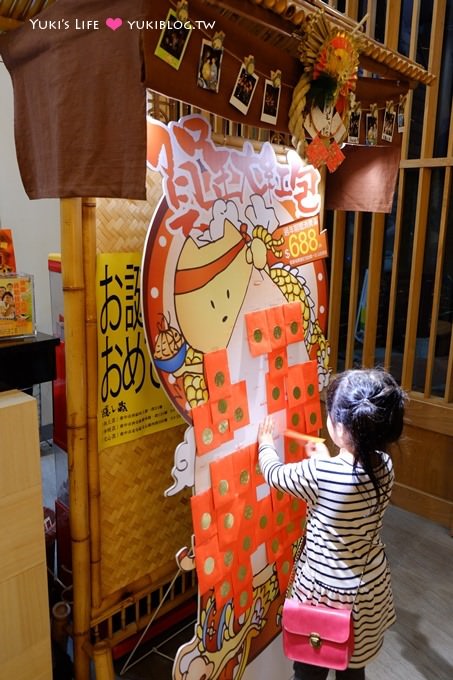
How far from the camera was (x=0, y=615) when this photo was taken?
4.82ft

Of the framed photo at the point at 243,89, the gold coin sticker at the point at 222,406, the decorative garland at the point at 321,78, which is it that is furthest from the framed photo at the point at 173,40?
the gold coin sticker at the point at 222,406

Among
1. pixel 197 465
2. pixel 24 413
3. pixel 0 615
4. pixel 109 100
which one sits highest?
pixel 109 100

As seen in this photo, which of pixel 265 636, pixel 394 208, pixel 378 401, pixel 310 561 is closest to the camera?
pixel 378 401

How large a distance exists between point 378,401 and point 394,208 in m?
2.17

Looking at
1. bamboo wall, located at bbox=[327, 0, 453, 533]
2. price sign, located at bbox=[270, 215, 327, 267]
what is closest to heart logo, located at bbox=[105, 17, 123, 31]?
price sign, located at bbox=[270, 215, 327, 267]

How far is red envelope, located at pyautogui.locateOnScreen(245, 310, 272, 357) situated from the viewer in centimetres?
171

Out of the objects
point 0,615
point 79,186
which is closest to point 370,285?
point 79,186

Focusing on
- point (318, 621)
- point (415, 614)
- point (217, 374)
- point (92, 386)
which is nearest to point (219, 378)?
point (217, 374)

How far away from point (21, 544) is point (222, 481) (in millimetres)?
581

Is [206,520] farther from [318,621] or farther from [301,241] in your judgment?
[301,241]

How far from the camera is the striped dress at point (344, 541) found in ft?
4.82

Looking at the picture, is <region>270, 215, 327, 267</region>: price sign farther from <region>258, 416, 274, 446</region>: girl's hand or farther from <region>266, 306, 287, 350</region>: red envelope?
<region>258, 416, 274, 446</region>: girl's hand

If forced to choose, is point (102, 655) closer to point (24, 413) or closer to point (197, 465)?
point (197, 465)

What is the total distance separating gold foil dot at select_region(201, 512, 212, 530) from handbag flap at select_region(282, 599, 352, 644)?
1.11 ft
